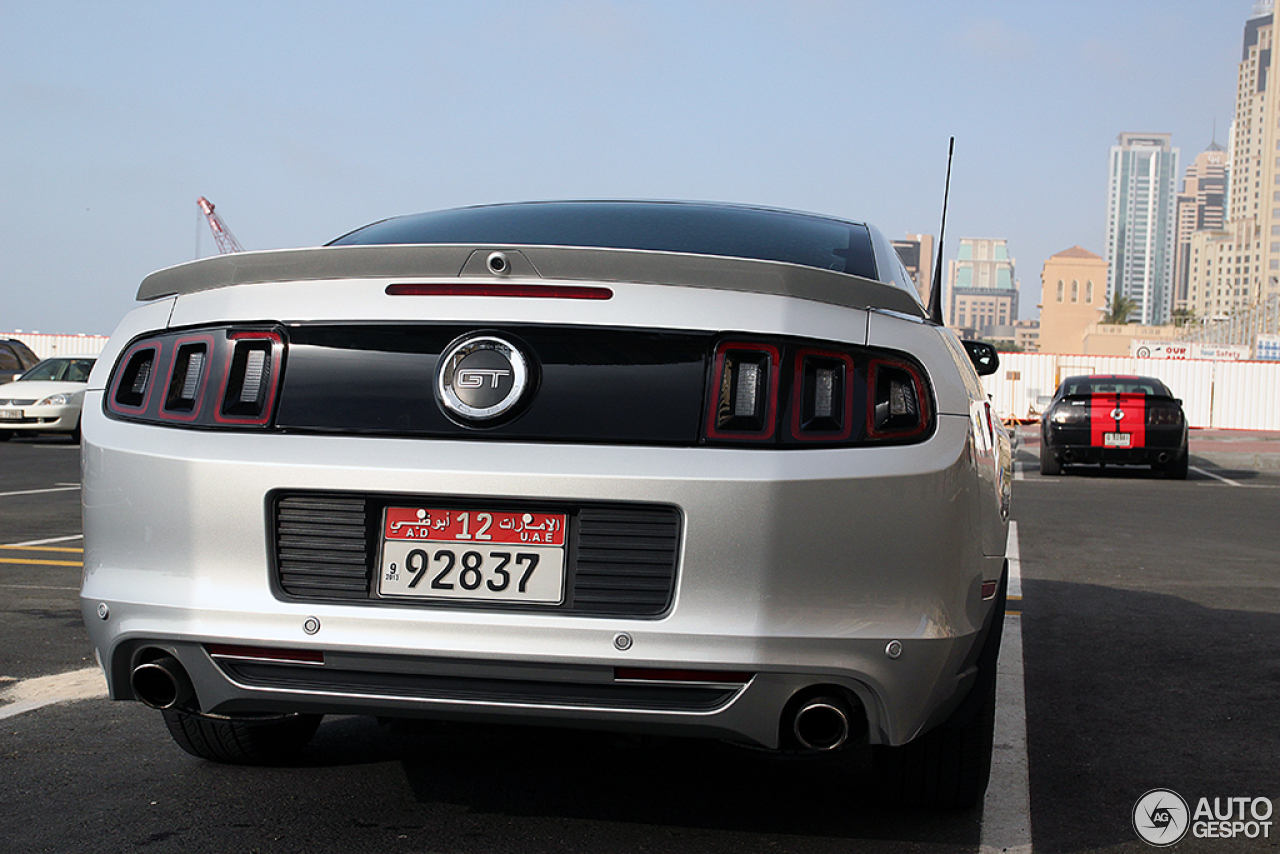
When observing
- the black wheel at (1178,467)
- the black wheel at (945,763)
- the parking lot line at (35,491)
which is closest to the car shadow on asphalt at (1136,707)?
the black wheel at (945,763)

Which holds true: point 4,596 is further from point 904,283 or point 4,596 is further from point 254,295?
point 904,283

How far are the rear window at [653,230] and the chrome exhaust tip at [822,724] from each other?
3.52 ft

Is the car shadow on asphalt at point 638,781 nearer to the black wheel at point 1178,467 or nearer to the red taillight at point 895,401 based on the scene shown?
the red taillight at point 895,401

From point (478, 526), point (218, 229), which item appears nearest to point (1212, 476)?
point (478, 526)

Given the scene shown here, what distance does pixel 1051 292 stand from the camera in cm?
17475

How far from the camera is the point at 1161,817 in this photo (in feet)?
10.9

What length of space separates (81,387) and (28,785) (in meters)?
18.7

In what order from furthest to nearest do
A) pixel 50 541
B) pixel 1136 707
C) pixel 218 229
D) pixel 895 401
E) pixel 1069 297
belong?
pixel 1069 297 < pixel 218 229 < pixel 50 541 < pixel 1136 707 < pixel 895 401

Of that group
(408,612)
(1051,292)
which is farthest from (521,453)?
(1051,292)

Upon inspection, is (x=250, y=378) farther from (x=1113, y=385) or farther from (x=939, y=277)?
(x=1113, y=385)

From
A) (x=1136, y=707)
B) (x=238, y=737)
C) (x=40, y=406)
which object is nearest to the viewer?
(x=238, y=737)

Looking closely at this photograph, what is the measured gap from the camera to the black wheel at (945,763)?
3.13 meters

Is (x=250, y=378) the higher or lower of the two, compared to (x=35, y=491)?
higher

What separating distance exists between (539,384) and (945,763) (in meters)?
1.40
